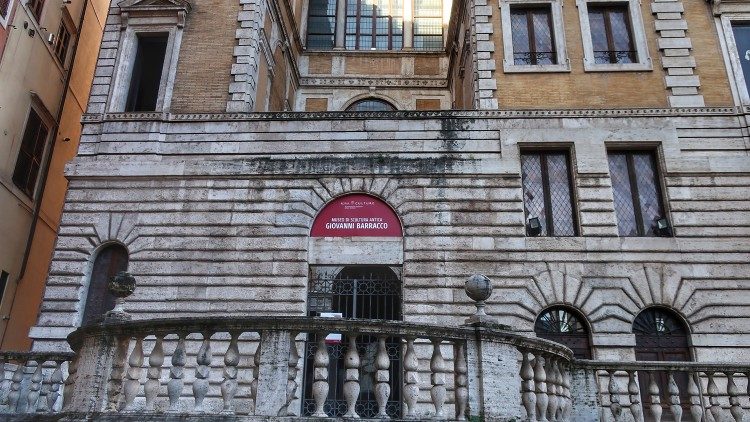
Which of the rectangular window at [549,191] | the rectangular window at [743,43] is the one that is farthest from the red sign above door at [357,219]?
the rectangular window at [743,43]

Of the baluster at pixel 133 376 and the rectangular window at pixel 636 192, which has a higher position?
the rectangular window at pixel 636 192

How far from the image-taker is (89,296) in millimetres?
16203

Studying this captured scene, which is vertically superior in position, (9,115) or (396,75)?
(396,75)

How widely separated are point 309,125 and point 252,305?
5.25 metres

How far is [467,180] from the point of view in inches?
653

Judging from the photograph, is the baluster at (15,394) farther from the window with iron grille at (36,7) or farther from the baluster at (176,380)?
the window with iron grille at (36,7)

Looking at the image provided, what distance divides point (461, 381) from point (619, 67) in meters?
13.3

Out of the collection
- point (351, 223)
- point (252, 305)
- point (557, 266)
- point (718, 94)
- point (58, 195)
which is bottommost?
point (252, 305)

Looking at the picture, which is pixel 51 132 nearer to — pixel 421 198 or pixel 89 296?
pixel 89 296

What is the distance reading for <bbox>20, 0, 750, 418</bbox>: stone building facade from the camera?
15.4m

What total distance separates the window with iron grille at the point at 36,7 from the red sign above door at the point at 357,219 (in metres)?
11.3

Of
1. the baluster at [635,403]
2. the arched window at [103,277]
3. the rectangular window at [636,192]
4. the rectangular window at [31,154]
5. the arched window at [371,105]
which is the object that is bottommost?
the baluster at [635,403]

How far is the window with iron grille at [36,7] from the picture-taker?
18.9m

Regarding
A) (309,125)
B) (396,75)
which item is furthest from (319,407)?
(396,75)
